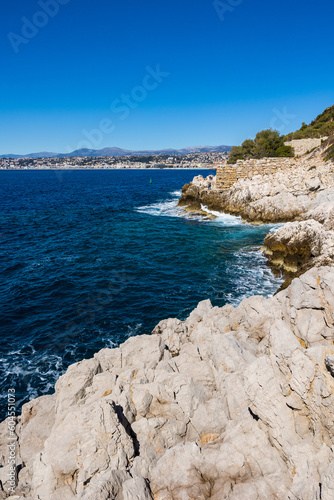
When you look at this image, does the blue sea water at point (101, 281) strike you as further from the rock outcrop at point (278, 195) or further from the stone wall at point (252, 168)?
the stone wall at point (252, 168)

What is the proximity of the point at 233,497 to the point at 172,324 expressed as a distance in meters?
9.14

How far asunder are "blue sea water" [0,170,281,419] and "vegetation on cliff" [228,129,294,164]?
2384 cm

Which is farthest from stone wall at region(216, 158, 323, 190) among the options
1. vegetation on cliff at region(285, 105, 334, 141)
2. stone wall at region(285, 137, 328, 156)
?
vegetation on cliff at region(285, 105, 334, 141)

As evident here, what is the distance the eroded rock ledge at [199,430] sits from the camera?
19.8ft

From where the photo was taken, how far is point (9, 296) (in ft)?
74.4

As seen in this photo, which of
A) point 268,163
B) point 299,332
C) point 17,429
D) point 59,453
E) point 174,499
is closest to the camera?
point 174,499

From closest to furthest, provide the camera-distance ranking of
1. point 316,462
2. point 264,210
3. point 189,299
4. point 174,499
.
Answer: point 316,462 < point 174,499 < point 189,299 < point 264,210

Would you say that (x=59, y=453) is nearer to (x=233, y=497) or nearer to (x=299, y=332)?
(x=233, y=497)

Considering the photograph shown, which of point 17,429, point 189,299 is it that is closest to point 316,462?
point 17,429

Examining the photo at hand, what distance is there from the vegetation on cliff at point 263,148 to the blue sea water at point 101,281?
23838 mm

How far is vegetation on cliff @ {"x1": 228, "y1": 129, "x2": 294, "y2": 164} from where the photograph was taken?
59406mm

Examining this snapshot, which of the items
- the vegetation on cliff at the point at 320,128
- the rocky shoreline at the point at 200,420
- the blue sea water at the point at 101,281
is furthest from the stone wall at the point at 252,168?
the rocky shoreline at the point at 200,420

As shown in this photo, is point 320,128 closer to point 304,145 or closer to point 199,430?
point 304,145

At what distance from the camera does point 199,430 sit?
8047mm
